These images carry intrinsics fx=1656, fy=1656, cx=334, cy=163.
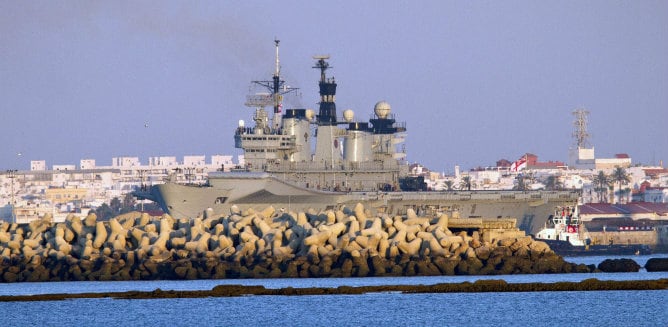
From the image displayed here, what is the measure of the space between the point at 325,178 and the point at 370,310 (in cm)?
4187

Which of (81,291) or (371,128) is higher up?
(371,128)

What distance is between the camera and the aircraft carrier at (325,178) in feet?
249

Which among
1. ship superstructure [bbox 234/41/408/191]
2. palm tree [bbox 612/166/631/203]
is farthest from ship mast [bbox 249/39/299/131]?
palm tree [bbox 612/166/631/203]

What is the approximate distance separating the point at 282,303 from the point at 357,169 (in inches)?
1603

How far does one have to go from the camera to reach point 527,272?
5225cm

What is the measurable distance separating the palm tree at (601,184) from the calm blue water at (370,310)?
10972cm

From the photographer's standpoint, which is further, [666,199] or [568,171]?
[568,171]

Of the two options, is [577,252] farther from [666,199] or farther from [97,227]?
[666,199]

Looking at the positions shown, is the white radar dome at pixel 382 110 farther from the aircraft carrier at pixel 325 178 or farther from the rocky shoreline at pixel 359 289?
the rocky shoreline at pixel 359 289

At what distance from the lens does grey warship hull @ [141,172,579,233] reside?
75.6m

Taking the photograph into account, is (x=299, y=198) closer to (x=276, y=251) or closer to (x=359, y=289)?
(x=276, y=251)

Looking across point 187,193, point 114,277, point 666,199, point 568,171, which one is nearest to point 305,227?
point 114,277

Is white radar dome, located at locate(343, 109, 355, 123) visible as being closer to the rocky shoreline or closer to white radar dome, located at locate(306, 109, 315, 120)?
white radar dome, located at locate(306, 109, 315, 120)

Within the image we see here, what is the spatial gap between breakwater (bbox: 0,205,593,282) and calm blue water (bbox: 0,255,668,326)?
7.55m
